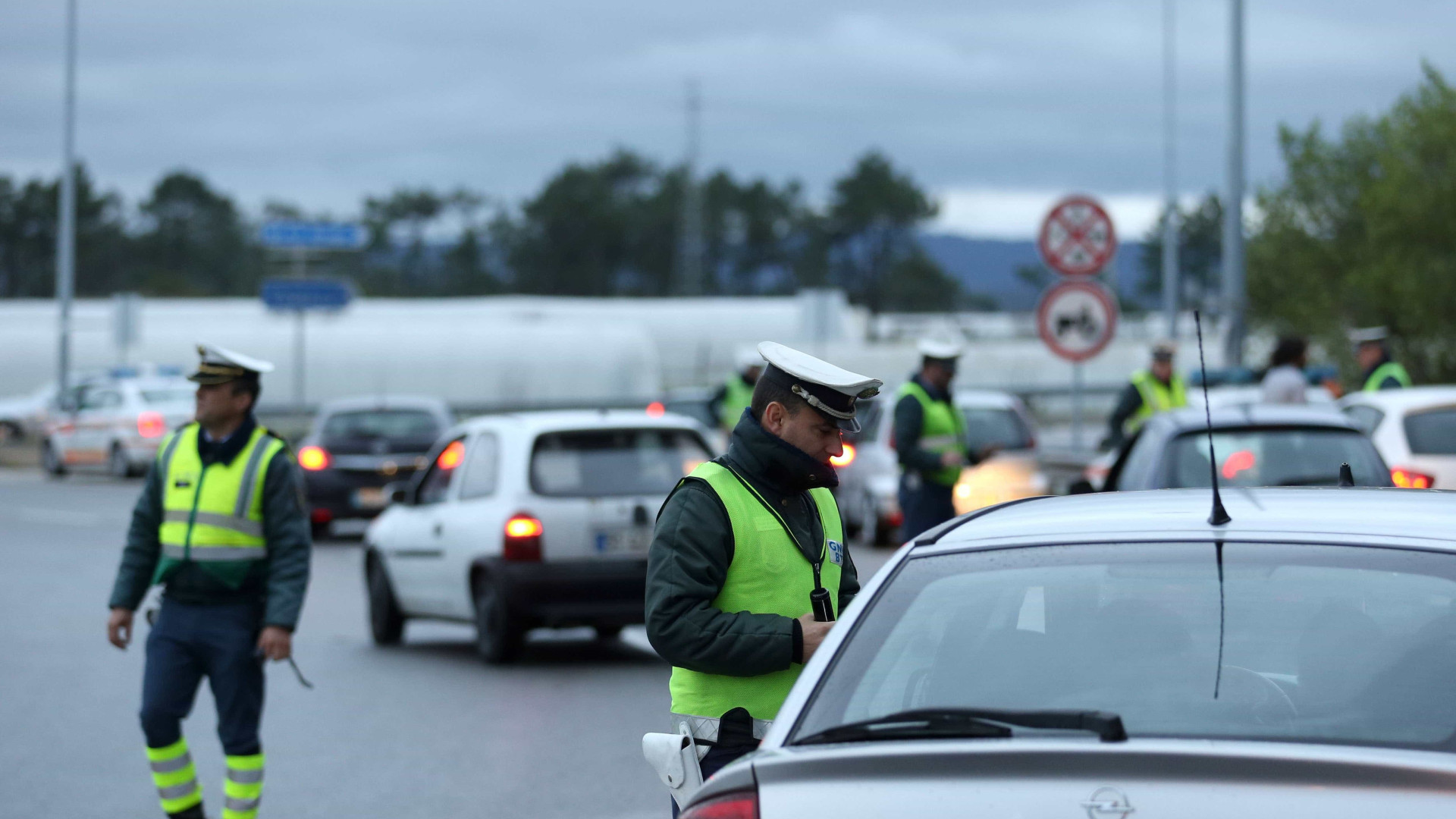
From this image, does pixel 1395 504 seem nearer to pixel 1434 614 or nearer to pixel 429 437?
pixel 1434 614

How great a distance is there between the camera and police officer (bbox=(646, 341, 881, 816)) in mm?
4305

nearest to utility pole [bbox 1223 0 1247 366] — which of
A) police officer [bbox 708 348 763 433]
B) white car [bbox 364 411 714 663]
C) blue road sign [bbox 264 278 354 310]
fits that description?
police officer [bbox 708 348 763 433]

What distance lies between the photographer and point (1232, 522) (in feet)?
12.0

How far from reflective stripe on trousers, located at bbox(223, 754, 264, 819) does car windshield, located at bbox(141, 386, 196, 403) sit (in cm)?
2775

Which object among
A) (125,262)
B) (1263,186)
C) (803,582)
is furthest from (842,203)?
(803,582)

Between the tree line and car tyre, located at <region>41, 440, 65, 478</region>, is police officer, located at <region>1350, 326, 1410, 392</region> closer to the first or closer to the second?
car tyre, located at <region>41, 440, 65, 478</region>

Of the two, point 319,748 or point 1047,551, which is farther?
point 319,748

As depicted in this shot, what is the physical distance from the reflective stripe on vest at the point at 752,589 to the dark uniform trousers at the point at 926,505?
22.7 ft

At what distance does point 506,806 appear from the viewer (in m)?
7.79

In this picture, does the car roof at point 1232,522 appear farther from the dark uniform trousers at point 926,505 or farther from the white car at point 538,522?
the white car at point 538,522

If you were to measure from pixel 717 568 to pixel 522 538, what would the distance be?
24.7ft

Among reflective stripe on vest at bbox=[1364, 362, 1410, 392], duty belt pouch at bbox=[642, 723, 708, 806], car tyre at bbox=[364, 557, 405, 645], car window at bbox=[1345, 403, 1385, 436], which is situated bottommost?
car tyre at bbox=[364, 557, 405, 645]

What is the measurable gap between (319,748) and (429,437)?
12076 mm

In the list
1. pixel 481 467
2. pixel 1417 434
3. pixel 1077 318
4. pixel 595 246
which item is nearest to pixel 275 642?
pixel 481 467
